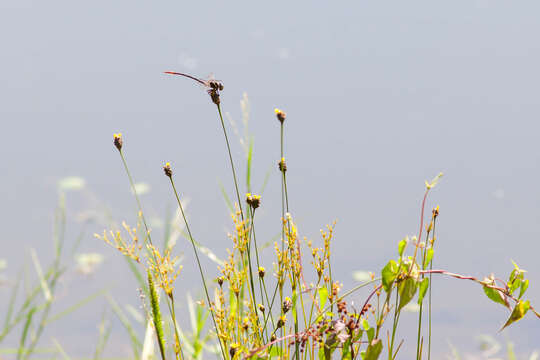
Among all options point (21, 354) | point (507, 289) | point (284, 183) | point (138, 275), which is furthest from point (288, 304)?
point (21, 354)

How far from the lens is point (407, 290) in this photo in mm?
1008

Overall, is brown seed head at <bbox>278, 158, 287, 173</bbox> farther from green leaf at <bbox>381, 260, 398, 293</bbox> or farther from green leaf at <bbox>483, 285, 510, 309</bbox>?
green leaf at <bbox>483, 285, 510, 309</bbox>

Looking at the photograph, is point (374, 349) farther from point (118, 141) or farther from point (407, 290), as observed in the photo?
point (118, 141)

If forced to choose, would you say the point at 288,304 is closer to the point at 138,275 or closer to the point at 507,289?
the point at 507,289

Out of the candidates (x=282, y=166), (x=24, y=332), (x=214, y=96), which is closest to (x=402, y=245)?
(x=282, y=166)

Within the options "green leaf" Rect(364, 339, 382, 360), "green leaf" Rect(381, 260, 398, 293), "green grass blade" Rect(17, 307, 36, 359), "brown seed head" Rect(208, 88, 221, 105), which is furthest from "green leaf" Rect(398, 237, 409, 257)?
"green grass blade" Rect(17, 307, 36, 359)

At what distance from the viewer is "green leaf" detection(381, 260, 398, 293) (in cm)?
100

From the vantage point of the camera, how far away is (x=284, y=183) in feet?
3.89

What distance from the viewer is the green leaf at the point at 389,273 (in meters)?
1.00

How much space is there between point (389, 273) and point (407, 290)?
42 mm

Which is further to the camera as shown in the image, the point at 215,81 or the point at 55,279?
the point at 55,279

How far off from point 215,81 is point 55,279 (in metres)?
1.26

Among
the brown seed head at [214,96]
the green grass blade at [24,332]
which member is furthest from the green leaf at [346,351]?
the green grass blade at [24,332]

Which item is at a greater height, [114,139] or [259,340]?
[114,139]
